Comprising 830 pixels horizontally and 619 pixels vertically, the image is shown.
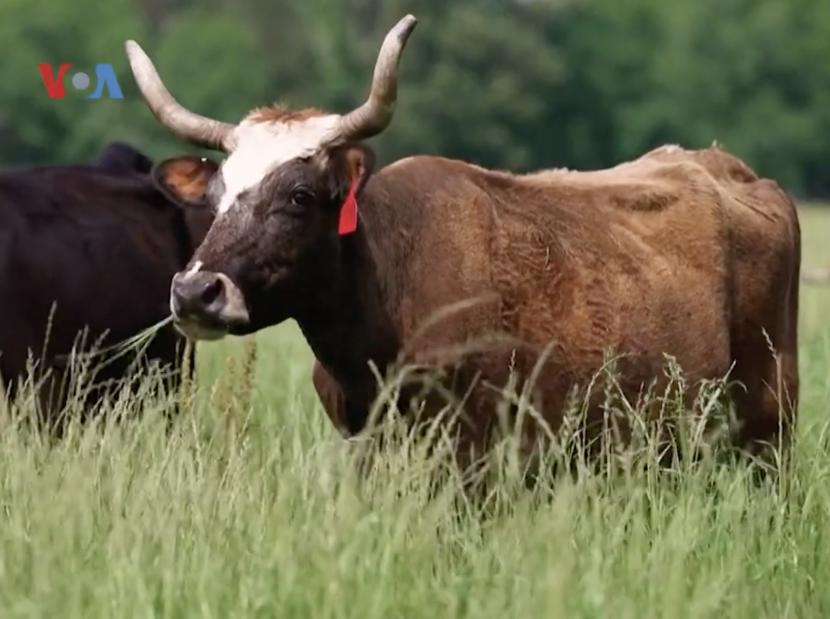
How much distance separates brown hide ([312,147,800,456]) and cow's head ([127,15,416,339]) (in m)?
0.27

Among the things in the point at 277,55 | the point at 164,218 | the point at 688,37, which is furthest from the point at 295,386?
the point at 688,37

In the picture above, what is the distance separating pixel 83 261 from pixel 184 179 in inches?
68.0

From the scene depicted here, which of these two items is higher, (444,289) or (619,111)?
(444,289)

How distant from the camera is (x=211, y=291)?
282 inches

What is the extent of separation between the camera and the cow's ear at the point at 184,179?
802cm

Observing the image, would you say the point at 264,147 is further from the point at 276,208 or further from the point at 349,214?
the point at 349,214

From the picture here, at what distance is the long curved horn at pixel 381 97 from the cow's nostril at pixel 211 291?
0.77m

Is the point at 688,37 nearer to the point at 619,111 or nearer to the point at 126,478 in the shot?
the point at 619,111

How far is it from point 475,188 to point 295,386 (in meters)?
2.82

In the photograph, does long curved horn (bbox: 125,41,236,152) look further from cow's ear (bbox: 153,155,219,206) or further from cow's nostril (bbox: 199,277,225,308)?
cow's nostril (bbox: 199,277,225,308)

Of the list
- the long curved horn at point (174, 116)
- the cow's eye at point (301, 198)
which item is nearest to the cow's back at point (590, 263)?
the cow's eye at point (301, 198)

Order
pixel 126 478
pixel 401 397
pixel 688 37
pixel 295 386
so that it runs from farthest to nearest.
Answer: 1. pixel 688 37
2. pixel 295 386
3. pixel 401 397
4. pixel 126 478

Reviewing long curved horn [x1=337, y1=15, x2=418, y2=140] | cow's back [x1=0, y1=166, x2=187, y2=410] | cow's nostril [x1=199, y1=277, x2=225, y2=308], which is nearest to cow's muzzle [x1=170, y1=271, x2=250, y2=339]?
cow's nostril [x1=199, y1=277, x2=225, y2=308]

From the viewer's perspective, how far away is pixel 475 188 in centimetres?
805
